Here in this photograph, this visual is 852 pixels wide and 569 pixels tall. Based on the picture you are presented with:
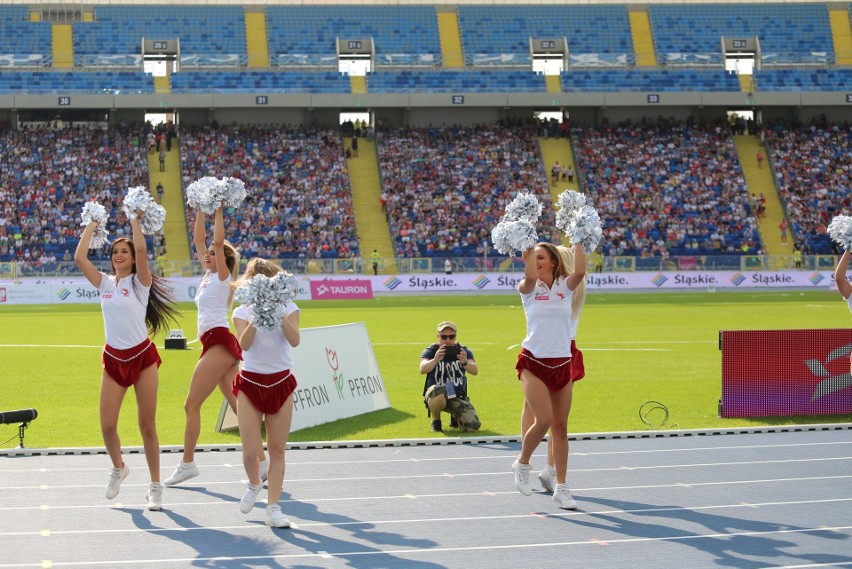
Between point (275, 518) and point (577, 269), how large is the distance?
2.54 m

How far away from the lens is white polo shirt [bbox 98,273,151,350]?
7.72 meters

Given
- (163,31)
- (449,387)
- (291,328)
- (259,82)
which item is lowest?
(449,387)

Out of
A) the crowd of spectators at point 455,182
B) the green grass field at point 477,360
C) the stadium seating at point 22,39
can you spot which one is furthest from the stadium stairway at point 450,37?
the green grass field at point 477,360

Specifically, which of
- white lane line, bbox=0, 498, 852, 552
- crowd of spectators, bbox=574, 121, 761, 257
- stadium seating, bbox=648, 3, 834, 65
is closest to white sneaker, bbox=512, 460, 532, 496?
white lane line, bbox=0, 498, 852, 552

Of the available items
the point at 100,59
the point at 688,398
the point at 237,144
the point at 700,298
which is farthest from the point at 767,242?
the point at 688,398

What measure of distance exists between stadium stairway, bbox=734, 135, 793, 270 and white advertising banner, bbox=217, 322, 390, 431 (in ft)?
111

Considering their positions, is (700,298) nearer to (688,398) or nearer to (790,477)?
(688,398)

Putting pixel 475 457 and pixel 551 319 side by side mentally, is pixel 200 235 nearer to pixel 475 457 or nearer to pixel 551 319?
pixel 551 319

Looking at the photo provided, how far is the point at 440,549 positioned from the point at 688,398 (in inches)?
315

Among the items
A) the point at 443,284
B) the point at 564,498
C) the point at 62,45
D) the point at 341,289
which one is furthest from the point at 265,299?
the point at 62,45

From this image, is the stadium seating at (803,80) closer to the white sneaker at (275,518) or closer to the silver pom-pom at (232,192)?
the silver pom-pom at (232,192)

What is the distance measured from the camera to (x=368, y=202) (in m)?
47.3

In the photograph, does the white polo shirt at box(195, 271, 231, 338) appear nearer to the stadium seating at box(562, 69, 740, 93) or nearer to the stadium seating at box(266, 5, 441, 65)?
the stadium seating at box(562, 69, 740, 93)

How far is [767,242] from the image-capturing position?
46.0 meters
